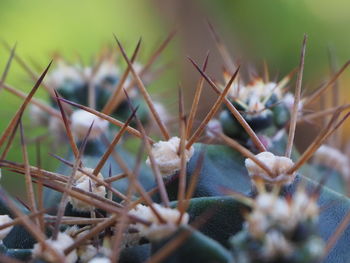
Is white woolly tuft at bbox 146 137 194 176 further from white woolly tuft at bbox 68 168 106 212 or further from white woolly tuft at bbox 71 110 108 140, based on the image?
white woolly tuft at bbox 71 110 108 140

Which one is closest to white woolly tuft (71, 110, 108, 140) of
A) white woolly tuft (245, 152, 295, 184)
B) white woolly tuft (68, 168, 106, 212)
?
white woolly tuft (68, 168, 106, 212)

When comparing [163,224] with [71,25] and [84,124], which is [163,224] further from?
[71,25]

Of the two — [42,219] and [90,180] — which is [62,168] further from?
[42,219]

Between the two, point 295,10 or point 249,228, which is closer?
point 249,228

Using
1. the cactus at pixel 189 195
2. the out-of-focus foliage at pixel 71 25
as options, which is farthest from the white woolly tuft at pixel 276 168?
the out-of-focus foliage at pixel 71 25

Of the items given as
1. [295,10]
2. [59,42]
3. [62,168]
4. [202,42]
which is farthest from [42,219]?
[295,10]

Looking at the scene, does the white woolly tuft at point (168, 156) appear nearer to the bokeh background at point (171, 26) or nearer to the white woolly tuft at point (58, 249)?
the white woolly tuft at point (58, 249)

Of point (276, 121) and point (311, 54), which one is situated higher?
point (276, 121)

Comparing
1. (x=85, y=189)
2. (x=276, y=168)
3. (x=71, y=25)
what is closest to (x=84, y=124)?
(x=85, y=189)
